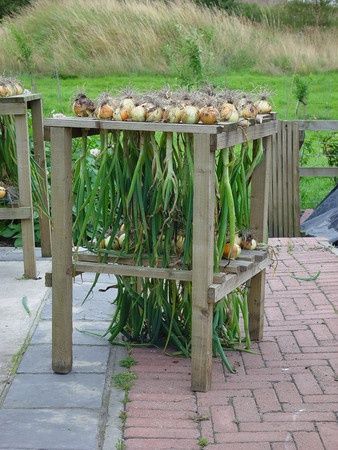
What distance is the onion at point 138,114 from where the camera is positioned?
4.47 metres

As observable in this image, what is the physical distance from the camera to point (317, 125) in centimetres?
959

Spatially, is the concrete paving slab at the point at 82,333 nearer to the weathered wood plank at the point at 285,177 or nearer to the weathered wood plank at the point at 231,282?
the weathered wood plank at the point at 231,282

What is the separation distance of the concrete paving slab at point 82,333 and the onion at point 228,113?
4.96 ft

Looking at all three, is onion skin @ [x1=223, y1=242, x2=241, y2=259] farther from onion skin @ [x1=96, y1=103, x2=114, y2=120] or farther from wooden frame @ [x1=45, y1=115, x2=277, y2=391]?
onion skin @ [x1=96, y1=103, x2=114, y2=120]

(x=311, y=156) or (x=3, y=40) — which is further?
(x=3, y=40)

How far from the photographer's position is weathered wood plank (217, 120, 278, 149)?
4.43 metres

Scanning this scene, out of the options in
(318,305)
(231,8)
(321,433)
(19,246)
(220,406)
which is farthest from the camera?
(231,8)

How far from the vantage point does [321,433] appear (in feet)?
13.6

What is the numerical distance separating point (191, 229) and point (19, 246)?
3446mm

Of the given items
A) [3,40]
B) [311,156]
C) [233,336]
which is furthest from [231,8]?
[233,336]

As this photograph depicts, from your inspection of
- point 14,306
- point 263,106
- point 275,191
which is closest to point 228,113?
point 263,106

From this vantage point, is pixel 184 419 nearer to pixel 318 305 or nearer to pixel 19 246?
pixel 318 305

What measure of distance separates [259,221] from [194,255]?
888mm

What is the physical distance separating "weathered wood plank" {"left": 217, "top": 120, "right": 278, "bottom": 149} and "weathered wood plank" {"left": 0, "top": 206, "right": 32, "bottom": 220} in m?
2.22
